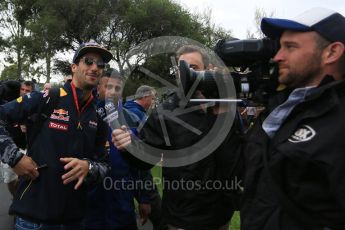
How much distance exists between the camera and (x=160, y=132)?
2.57 meters

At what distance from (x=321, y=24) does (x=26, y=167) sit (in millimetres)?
1904

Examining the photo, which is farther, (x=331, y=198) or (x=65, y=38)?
(x=65, y=38)

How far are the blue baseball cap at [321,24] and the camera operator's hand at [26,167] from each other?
5.65 ft

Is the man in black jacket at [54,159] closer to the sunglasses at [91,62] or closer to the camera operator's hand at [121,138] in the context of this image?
the sunglasses at [91,62]

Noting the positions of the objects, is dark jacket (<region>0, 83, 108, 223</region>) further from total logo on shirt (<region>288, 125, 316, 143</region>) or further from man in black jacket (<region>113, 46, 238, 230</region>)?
total logo on shirt (<region>288, 125, 316, 143</region>)

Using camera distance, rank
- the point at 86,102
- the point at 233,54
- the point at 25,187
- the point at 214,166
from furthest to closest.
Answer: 1. the point at 86,102
2. the point at 25,187
3. the point at 214,166
4. the point at 233,54

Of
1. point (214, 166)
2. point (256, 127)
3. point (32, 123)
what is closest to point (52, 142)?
point (32, 123)

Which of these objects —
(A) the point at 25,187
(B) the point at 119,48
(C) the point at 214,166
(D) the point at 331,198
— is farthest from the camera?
(B) the point at 119,48

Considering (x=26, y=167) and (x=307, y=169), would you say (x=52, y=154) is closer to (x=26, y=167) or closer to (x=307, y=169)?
(x=26, y=167)

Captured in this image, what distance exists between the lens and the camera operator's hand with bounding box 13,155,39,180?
102 inches

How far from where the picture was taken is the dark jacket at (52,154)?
267 centimetres

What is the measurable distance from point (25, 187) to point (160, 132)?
985mm

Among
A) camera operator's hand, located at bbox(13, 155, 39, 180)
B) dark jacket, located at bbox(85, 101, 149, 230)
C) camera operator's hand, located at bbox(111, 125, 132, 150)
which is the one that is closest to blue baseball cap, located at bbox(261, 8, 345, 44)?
camera operator's hand, located at bbox(111, 125, 132, 150)

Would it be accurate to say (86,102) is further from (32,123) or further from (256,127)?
(256,127)
